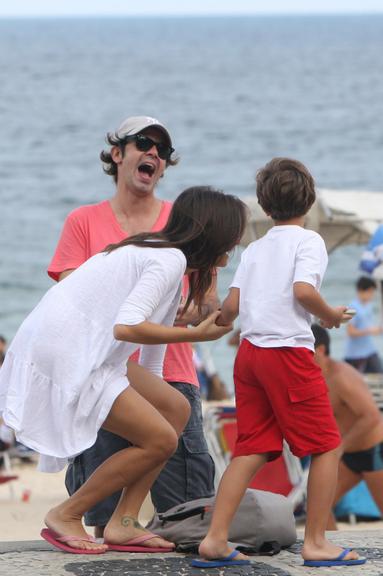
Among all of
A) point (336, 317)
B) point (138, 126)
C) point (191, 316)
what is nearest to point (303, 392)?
point (336, 317)

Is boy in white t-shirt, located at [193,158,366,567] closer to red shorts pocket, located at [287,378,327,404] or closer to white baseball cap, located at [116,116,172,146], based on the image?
red shorts pocket, located at [287,378,327,404]

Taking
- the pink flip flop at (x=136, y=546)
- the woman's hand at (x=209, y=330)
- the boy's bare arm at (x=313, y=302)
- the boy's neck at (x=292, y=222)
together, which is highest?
the boy's neck at (x=292, y=222)

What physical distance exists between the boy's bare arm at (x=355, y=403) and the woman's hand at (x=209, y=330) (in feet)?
11.0

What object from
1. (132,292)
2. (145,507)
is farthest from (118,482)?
(145,507)

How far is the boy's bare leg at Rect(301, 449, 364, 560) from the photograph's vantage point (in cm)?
416

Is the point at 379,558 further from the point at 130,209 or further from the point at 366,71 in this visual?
the point at 366,71

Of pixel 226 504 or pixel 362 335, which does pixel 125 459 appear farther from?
pixel 362 335

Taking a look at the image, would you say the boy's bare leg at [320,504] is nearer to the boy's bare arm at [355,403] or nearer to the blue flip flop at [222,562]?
the blue flip flop at [222,562]

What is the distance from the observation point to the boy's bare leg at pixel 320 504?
13.7 ft

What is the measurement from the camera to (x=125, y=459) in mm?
4219

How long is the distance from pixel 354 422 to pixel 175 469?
3258mm

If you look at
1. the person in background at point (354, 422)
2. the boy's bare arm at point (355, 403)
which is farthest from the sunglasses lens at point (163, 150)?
the boy's bare arm at point (355, 403)

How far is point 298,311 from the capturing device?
418cm

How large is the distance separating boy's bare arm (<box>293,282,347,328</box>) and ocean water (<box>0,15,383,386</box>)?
4.35 metres
